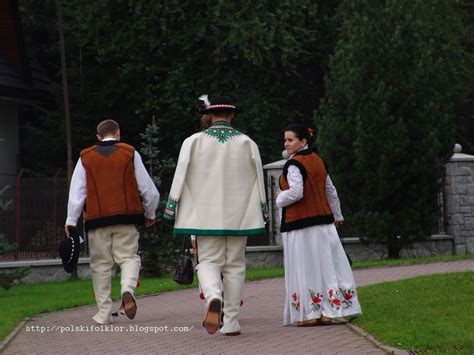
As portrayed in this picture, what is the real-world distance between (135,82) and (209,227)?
2247cm

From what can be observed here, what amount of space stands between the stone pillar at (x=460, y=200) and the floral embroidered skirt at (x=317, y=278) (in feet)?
37.8

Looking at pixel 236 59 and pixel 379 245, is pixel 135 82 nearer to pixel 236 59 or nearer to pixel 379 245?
pixel 236 59

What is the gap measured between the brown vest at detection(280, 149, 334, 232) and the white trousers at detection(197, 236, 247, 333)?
64 centimetres

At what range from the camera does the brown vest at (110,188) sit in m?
11.4

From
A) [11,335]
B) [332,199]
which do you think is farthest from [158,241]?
[11,335]

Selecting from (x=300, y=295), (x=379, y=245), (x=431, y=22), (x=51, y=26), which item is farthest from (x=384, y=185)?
(x=51, y=26)

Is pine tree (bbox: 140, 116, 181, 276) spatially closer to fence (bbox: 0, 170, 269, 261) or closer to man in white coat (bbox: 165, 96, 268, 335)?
fence (bbox: 0, 170, 269, 261)

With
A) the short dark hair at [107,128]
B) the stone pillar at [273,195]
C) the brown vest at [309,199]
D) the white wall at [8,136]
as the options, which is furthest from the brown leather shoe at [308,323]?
the white wall at [8,136]

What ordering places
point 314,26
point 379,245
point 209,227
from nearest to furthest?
point 209,227 < point 379,245 < point 314,26

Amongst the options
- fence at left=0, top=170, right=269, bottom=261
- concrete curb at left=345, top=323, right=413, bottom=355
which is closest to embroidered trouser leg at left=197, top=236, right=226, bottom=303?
concrete curb at left=345, top=323, right=413, bottom=355

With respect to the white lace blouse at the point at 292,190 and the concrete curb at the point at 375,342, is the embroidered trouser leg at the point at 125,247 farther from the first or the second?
the concrete curb at the point at 375,342

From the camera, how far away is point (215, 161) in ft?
34.2

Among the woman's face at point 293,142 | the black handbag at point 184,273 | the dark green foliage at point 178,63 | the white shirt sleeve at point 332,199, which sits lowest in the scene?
the black handbag at point 184,273

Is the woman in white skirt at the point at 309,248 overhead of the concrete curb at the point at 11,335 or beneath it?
overhead
